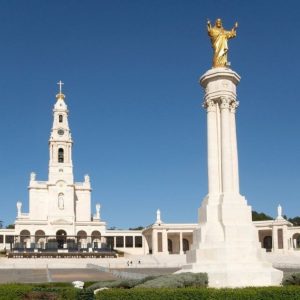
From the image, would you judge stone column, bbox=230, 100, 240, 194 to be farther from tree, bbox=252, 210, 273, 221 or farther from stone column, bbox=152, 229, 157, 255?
tree, bbox=252, 210, 273, 221

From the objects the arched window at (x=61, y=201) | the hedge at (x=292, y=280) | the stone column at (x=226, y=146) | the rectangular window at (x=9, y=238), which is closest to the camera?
the hedge at (x=292, y=280)

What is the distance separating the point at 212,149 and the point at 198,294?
11524 millimetres

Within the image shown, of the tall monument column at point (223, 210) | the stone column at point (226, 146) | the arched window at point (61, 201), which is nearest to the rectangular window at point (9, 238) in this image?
the arched window at point (61, 201)

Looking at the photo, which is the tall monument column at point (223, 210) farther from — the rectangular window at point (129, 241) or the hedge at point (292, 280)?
the rectangular window at point (129, 241)

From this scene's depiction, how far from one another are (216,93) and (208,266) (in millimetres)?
8915

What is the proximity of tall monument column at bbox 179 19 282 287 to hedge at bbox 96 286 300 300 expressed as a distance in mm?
6626

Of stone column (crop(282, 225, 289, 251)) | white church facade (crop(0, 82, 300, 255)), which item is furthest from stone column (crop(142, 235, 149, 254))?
stone column (crop(282, 225, 289, 251))

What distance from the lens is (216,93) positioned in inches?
1067

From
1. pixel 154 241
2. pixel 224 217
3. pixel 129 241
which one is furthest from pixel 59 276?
pixel 129 241

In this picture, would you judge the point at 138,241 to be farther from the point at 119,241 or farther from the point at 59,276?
the point at 59,276

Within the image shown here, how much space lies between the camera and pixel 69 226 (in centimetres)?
8812

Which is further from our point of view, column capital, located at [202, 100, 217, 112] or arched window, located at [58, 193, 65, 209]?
arched window, located at [58, 193, 65, 209]

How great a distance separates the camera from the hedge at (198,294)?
16281mm

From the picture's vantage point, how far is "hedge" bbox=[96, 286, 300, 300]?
53.4 feet
